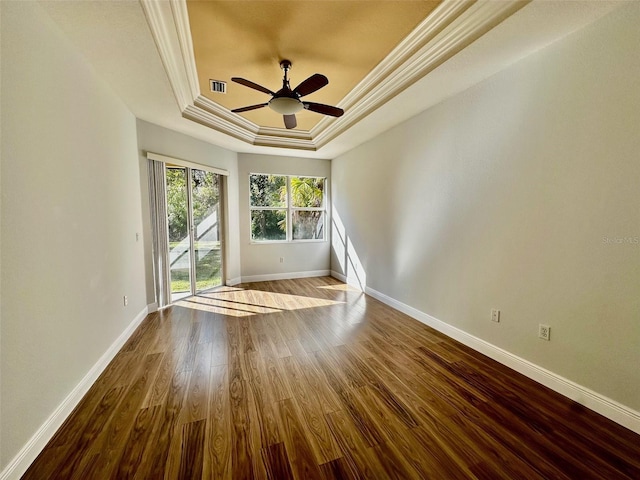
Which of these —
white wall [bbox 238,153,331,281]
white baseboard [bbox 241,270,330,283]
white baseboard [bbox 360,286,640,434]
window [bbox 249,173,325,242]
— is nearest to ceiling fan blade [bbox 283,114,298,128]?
white wall [bbox 238,153,331,281]

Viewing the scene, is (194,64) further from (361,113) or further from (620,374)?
(620,374)

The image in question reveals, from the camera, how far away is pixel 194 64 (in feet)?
8.14

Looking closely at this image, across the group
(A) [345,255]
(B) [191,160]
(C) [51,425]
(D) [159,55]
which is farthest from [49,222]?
(A) [345,255]

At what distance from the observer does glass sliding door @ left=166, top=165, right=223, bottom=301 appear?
12.8 ft

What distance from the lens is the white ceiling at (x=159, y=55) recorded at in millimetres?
1604

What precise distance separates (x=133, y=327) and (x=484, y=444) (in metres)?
3.38

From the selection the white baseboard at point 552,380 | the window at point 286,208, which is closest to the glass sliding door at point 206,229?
the window at point 286,208

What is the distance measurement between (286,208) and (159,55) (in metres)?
3.62

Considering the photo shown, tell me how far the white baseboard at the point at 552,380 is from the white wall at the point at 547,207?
0.05 metres

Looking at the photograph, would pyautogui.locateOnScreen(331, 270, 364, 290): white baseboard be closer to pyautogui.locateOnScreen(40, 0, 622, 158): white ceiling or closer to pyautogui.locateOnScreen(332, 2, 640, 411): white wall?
pyautogui.locateOnScreen(332, 2, 640, 411): white wall

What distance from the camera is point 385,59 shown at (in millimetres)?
2395

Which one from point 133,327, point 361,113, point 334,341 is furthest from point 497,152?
point 133,327

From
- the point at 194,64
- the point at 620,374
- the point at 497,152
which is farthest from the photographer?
the point at 194,64

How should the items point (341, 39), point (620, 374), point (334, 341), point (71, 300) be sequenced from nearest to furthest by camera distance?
point (620, 374) → point (71, 300) → point (341, 39) → point (334, 341)
